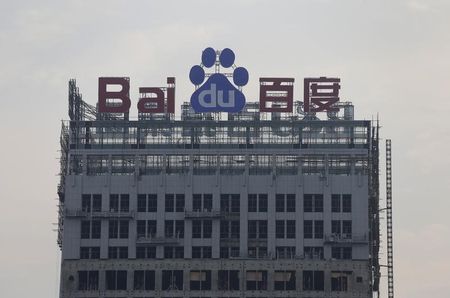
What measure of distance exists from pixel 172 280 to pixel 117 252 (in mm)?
10566

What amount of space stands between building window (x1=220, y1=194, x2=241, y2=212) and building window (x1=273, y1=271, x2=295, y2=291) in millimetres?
12892

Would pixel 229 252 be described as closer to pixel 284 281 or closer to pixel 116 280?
pixel 284 281

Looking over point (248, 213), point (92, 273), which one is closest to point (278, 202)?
point (248, 213)

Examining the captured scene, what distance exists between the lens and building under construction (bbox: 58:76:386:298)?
189 meters

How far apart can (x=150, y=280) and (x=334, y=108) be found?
41876mm

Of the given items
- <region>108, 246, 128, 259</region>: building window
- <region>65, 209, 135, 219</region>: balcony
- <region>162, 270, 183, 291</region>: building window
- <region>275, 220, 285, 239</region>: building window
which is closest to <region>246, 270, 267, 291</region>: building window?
<region>275, 220, 285, 239</region>: building window

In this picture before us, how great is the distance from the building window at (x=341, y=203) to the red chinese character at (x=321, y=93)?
48.0 ft

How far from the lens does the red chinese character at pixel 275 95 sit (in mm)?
193375

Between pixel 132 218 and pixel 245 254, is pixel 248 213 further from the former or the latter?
pixel 132 218

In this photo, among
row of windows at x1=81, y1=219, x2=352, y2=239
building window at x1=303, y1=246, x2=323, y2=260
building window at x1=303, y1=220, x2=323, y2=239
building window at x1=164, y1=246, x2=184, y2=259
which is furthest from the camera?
building window at x1=164, y1=246, x2=184, y2=259

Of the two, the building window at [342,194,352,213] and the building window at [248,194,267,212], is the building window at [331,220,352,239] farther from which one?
the building window at [248,194,267,212]

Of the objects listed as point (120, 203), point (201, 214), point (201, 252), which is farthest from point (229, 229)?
point (120, 203)

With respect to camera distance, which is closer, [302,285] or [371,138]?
[302,285]

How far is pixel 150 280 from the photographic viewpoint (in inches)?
7466
